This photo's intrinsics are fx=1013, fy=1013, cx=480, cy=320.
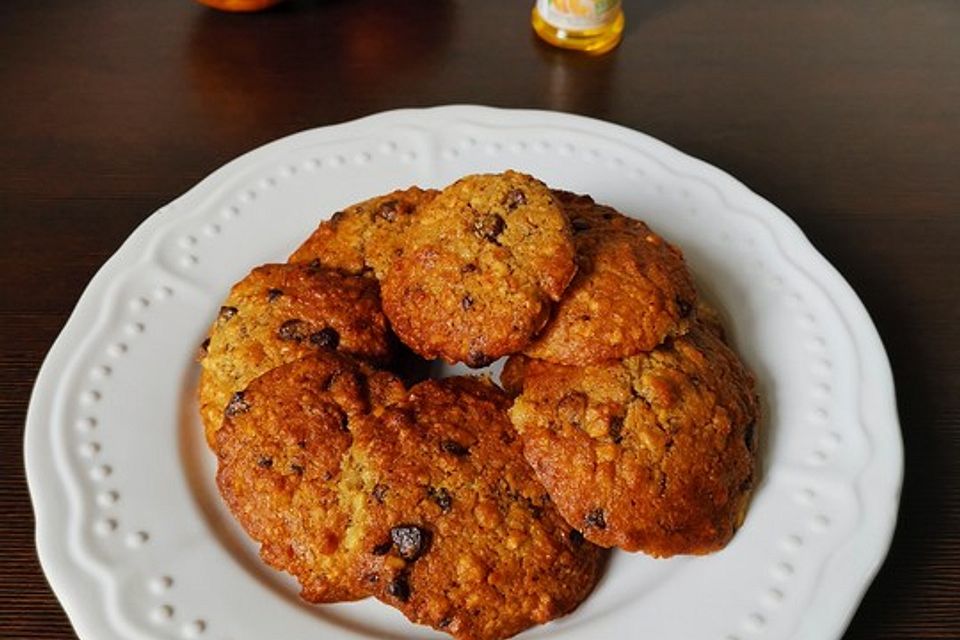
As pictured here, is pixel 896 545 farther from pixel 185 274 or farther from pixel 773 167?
pixel 185 274

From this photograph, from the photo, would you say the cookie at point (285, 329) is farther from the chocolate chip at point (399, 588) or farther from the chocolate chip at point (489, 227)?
the chocolate chip at point (399, 588)

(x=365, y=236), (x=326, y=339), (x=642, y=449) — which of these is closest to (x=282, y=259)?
(x=365, y=236)

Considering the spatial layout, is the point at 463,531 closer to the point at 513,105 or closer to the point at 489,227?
the point at 489,227

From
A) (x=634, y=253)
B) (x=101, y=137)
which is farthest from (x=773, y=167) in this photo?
(x=101, y=137)

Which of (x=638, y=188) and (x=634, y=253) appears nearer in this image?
(x=634, y=253)

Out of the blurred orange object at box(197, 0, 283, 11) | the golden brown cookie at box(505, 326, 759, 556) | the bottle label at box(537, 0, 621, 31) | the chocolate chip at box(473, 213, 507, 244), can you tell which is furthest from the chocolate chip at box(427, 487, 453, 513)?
the blurred orange object at box(197, 0, 283, 11)
